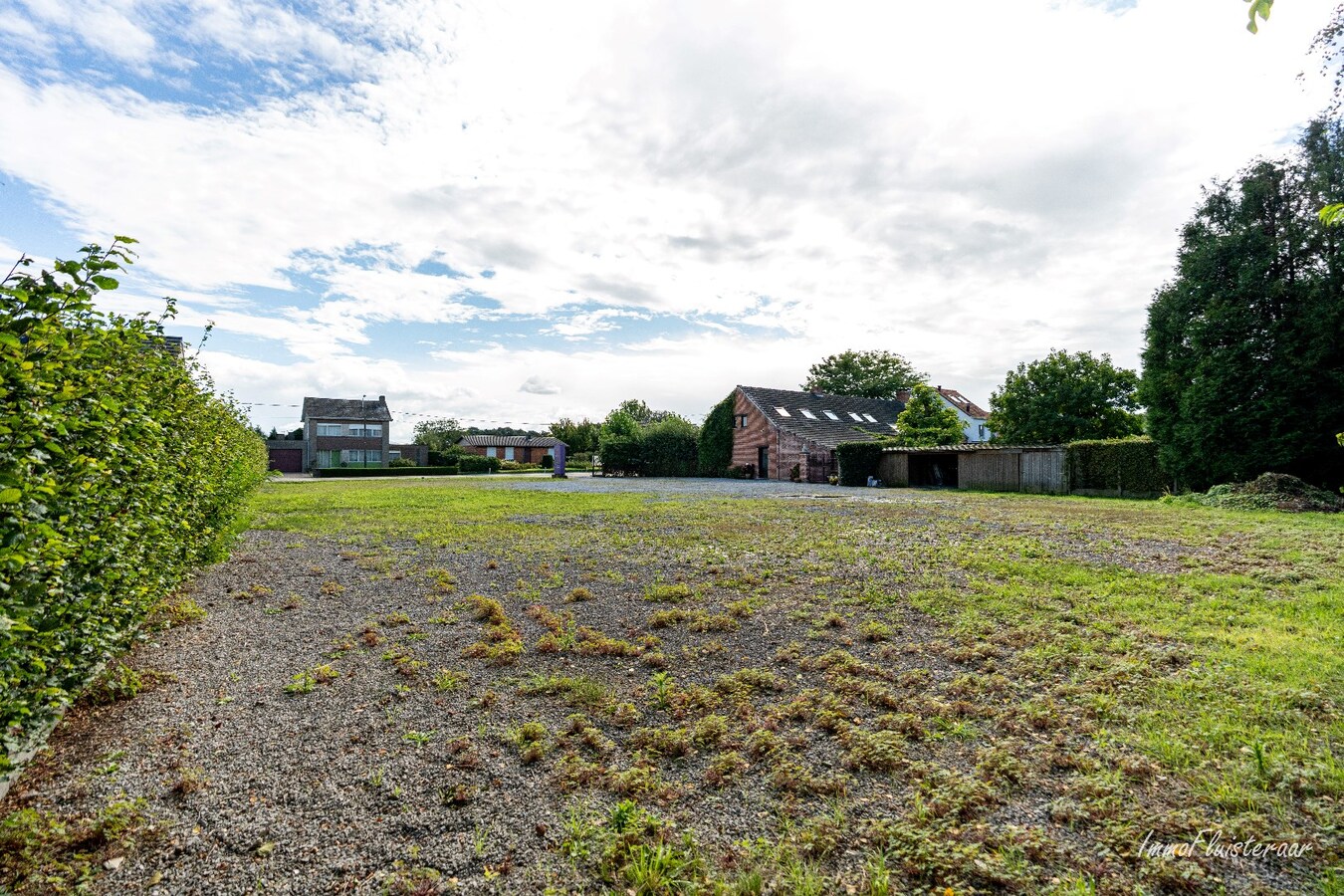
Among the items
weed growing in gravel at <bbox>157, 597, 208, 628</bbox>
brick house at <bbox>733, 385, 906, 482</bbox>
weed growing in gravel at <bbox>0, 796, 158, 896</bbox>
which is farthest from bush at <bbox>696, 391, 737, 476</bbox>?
weed growing in gravel at <bbox>0, 796, 158, 896</bbox>

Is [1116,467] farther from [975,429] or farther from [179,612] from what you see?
[975,429]

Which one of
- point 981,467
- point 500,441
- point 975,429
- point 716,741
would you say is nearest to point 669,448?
point 981,467

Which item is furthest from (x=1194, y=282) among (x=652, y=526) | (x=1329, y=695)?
(x=1329, y=695)

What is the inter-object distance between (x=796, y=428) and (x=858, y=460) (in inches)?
255

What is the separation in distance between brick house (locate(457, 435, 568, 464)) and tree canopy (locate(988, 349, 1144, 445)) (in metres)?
46.7

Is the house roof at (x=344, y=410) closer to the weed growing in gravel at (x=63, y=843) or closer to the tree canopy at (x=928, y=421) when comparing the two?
the tree canopy at (x=928, y=421)

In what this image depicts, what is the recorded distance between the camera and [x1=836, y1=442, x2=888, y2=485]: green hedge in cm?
2927

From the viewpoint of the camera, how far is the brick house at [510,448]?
2682 inches

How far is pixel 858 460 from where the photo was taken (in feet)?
96.5

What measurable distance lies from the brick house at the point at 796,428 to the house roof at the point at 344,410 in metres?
37.3

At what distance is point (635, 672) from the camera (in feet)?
14.4

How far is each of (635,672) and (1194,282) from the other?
22289mm

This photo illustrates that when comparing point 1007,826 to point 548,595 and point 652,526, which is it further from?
point 652,526

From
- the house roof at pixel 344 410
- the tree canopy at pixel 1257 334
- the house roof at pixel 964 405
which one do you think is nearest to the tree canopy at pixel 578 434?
the house roof at pixel 344 410
